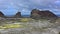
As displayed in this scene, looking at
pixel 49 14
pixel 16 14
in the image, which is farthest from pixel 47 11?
pixel 16 14

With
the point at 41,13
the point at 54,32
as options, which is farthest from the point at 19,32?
the point at 41,13

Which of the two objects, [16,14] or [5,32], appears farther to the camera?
[16,14]

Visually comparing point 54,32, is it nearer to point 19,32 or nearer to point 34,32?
point 34,32

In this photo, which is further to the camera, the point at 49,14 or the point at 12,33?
the point at 49,14

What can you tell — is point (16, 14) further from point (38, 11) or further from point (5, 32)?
point (5, 32)

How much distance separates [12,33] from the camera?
18.8 metres

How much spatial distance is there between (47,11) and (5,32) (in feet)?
61.6

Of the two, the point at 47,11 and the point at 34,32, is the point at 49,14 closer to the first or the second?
the point at 47,11

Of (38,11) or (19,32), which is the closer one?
(19,32)

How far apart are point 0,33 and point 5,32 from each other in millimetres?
840

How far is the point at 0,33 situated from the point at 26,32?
2950 mm

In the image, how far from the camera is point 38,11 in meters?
36.0

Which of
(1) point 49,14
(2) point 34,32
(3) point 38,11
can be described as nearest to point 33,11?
(3) point 38,11

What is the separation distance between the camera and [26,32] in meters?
19.4
